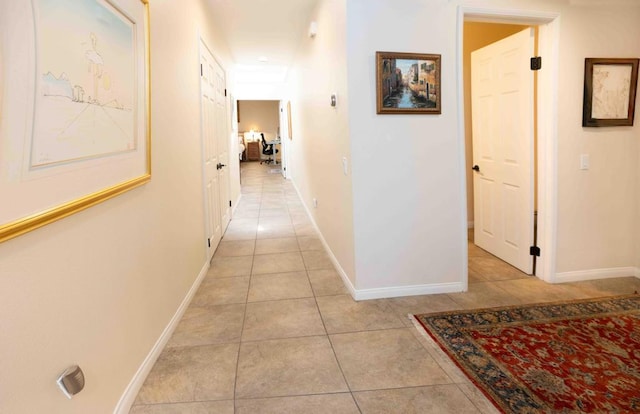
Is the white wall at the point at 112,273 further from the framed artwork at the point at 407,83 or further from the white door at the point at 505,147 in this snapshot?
the white door at the point at 505,147

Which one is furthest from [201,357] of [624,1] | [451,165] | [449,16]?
[624,1]

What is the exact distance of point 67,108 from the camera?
1.30 metres

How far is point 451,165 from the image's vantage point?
9.74ft

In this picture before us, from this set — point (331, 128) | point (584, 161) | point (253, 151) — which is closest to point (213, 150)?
point (331, 128)

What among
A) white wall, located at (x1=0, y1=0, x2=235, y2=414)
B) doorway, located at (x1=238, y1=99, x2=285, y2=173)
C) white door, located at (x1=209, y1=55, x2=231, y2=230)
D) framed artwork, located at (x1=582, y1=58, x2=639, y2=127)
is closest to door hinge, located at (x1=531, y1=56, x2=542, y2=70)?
framed artwork, located at (x1=582, y1=58, x2=639, y2=127)

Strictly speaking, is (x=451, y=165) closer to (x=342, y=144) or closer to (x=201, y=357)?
(x=342, y=144)

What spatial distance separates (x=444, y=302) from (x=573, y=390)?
3.58 feet

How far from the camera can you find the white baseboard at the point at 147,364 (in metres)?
1.78

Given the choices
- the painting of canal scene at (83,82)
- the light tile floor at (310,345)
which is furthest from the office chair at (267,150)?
the painting of canal scene at (83,82)

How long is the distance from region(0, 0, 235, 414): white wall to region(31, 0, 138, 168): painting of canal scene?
0.25 meters

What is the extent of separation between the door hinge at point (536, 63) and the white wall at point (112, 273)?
8.79ft

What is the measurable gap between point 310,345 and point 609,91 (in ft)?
9.68

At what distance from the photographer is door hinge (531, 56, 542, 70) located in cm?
313

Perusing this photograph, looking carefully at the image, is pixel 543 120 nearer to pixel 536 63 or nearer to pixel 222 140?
pixel 536 63
